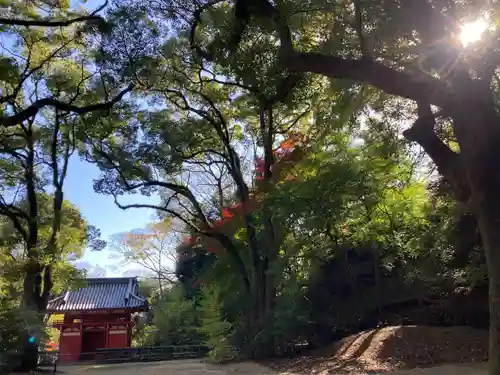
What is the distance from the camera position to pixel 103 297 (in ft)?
69.5

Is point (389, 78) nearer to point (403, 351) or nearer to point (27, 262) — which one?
point (403, 351)

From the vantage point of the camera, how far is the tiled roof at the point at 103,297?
20.1 meters

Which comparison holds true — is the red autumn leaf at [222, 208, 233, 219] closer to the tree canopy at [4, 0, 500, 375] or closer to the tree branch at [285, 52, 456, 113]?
the tree canopy at [4, 0, 500, 375]

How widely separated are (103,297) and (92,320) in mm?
1176

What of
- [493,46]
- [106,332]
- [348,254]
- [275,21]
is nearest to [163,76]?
[275,21]

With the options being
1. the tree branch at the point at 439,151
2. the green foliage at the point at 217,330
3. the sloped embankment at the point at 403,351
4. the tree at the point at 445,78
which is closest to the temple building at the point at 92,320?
the green foliage at the point at 217,330

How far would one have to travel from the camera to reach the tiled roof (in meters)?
20.1

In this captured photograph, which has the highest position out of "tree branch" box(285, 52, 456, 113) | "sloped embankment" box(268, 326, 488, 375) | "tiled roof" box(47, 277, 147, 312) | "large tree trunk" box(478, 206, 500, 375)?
"tree branch" box(285, 52, 456, 113)

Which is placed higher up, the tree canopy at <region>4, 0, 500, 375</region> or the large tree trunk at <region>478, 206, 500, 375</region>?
the tree canopy at <region>4, 0, 500, 375</region>

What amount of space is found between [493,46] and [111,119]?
29.3 feet

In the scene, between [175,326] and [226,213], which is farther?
[175,326]

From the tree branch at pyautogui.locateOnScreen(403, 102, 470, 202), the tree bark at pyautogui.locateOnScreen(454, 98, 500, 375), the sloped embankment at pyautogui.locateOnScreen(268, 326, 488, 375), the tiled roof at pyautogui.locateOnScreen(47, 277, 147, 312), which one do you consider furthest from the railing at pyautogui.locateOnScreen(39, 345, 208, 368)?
the tree bark at pyautogui.locateOnScreen(454, 98, 500, 375)

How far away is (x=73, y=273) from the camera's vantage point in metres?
12.6

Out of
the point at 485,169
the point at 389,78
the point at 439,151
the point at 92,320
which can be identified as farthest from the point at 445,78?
the point at 92,320
